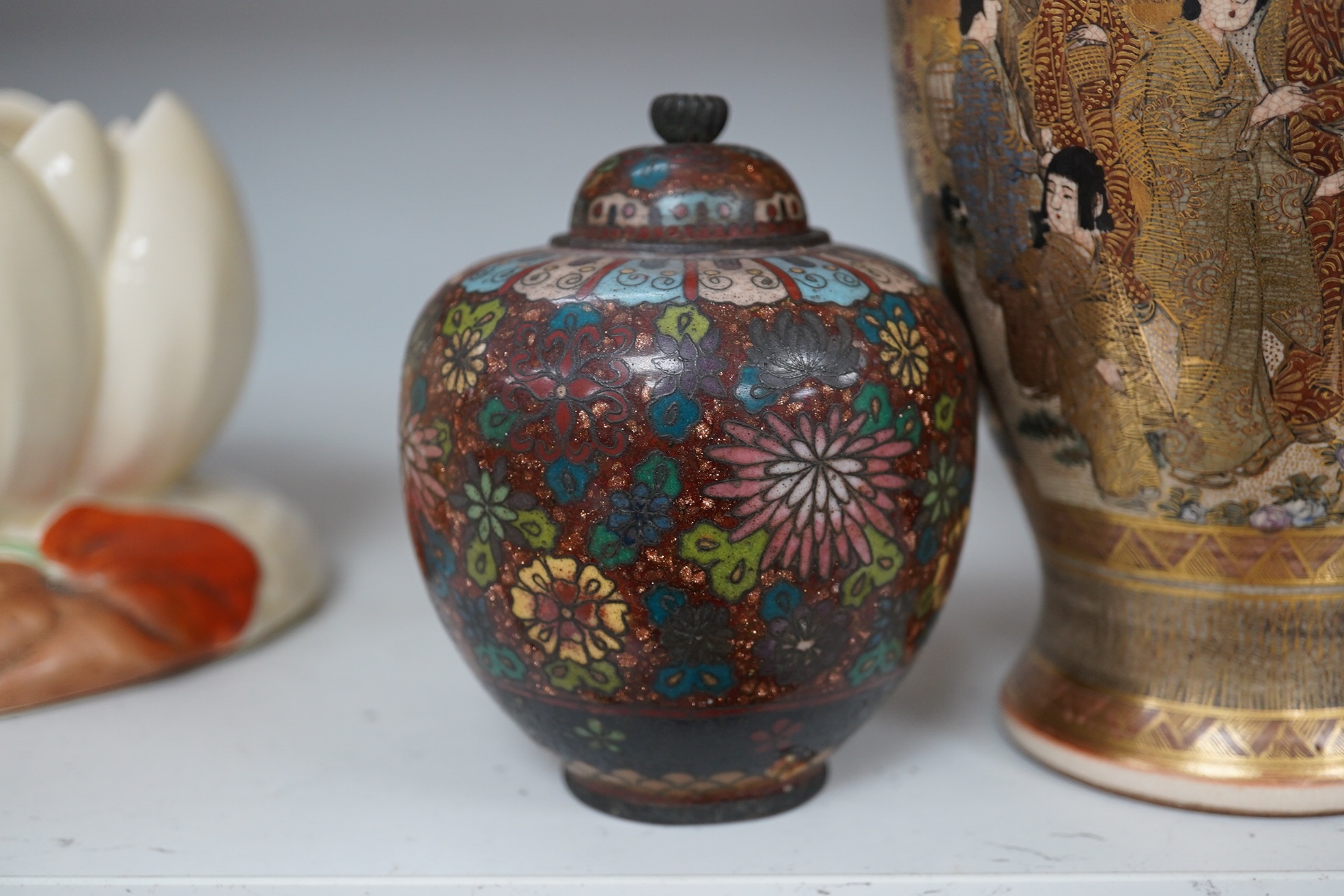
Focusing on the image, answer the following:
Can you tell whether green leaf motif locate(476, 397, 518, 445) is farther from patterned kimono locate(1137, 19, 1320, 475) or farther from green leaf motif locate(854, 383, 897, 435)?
patterned kimono locate(1137, 19, 1320, 475)

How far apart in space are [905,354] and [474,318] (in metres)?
0.28

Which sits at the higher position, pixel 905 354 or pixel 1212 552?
pixel 905 354

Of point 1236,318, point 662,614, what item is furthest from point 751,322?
point 1236,318

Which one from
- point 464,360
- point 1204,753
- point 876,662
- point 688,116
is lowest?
point 1204,753

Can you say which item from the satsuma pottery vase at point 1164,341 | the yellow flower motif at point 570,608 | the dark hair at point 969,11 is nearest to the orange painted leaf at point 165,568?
the yellow flower motif at point 570,608

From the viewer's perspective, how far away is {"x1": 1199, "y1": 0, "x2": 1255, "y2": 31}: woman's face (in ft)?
2.88

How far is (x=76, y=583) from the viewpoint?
4.22ft

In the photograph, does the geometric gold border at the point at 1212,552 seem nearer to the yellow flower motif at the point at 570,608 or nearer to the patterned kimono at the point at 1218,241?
the patterned kimono at the point at 1218,241

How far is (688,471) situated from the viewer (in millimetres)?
881

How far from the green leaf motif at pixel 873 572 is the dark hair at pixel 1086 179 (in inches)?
9.8

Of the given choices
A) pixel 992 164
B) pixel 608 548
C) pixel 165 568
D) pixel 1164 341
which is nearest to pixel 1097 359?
pixel 1164 341

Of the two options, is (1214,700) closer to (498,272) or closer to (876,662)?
(876,662)

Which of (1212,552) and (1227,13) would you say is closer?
(1227,13)

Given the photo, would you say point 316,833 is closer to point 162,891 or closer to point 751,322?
point 162,891
